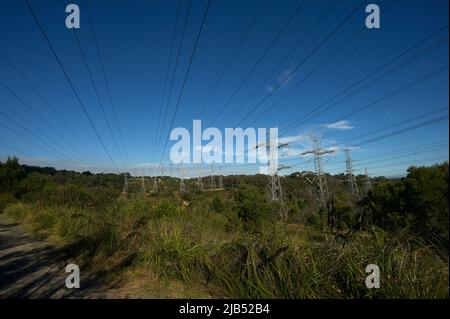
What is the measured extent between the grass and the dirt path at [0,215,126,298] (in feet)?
2.00

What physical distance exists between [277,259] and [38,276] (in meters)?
3.91

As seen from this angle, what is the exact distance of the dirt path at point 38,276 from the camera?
3.89 meters

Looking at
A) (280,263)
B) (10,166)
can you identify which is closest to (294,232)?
(280,263)

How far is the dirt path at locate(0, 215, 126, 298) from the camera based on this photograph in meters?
3.89

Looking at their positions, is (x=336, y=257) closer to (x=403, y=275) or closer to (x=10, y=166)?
(x=403, y=275)

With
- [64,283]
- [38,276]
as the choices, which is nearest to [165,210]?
[38,276]

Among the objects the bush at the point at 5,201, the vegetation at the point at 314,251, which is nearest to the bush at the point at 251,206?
the bush at the point at 5,201

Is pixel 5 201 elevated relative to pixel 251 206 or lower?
elevated

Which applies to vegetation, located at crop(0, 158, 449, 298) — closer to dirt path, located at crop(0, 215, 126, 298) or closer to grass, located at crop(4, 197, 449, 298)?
grass, located at crop(4, 197, 449, 298)

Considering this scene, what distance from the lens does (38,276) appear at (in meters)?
4.66

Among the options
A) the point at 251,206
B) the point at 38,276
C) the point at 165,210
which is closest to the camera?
the point at 38,276

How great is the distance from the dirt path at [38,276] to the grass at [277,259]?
61cm

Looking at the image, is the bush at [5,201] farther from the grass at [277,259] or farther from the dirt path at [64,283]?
the grass at [277,259]

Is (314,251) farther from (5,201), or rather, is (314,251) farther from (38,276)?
(5,201)
